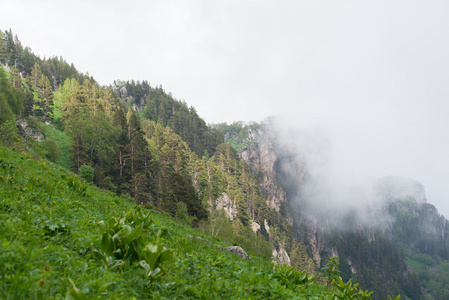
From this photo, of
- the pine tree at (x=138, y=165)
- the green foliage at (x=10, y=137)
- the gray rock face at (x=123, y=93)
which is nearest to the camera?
the green foliage at (x=10, y=137)

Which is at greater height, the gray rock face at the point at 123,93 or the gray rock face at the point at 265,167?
the gray rock face at the point at 123,93

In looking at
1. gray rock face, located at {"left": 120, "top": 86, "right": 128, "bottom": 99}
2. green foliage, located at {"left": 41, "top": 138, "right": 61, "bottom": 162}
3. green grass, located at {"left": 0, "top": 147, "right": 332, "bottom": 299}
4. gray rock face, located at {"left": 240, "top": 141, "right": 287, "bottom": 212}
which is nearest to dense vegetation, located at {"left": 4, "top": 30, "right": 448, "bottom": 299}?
green grass, located at {"left": 0, "top": 147, "right": 332, "bottom": 299}

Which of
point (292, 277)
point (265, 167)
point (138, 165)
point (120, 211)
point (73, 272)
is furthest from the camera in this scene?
point (265, 167)

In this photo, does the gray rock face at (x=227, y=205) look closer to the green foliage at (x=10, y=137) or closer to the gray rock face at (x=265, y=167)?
the green foliage at (x=10, y=137)

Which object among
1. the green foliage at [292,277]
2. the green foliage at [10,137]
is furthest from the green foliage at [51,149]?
the green foliage at [292,277]

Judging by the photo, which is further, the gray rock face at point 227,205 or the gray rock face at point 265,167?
the gray rock face at point 265,167

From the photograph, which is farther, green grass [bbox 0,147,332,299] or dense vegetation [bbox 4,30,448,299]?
dense vegetation [bbox 4,30,448,299]

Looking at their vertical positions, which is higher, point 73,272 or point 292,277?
point 73,272

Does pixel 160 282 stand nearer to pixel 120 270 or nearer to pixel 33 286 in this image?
pixel 120 270

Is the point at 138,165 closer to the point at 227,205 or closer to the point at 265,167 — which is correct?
the point at 227,205

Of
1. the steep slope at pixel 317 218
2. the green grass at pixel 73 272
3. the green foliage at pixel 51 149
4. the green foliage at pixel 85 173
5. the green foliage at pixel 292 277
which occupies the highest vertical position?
the green foliage at pixel 51 149

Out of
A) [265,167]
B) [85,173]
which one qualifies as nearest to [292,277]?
[85,173]

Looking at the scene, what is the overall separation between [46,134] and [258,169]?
397 ft

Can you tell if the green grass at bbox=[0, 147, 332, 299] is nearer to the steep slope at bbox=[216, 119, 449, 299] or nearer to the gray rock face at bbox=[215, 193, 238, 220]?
the gray rock face at bbox=[215, 193, 238, 220]
